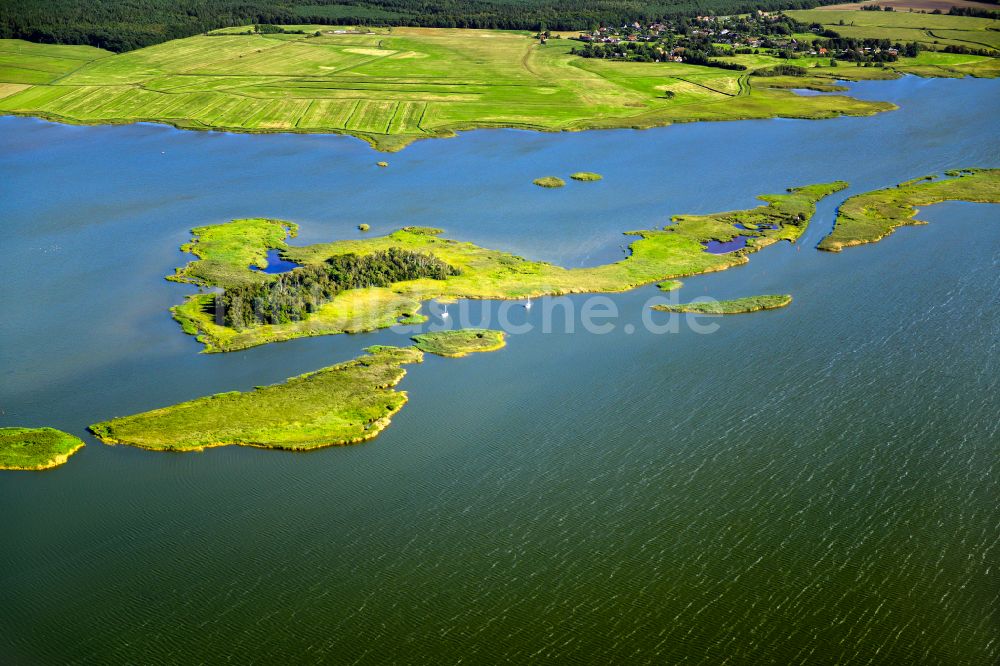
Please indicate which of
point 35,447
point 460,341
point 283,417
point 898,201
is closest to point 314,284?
point 460,341

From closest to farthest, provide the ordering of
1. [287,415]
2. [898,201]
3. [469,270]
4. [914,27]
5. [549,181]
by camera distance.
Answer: [287,415] → [469,270] → [898,201] → [549,181] → [914,27]

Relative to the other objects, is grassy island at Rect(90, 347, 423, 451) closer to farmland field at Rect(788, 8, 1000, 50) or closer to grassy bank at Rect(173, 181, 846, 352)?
grassy bank at Rect(173, 181, 846, 352)

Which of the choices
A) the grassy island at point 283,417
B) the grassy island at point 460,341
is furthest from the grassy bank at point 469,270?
the grassy island at point 283,417

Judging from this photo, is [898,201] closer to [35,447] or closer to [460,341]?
[460,341]

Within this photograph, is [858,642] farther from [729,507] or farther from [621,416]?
[621,416]

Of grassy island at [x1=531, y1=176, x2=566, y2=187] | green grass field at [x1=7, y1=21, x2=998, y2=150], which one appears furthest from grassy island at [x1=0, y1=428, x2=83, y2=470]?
green grass field at [x1=7, y1=21, x2=998, y2=150]

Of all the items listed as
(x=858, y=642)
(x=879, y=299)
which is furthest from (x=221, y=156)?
(x=858, y=642)

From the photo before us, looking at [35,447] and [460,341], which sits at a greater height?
[460,341]
